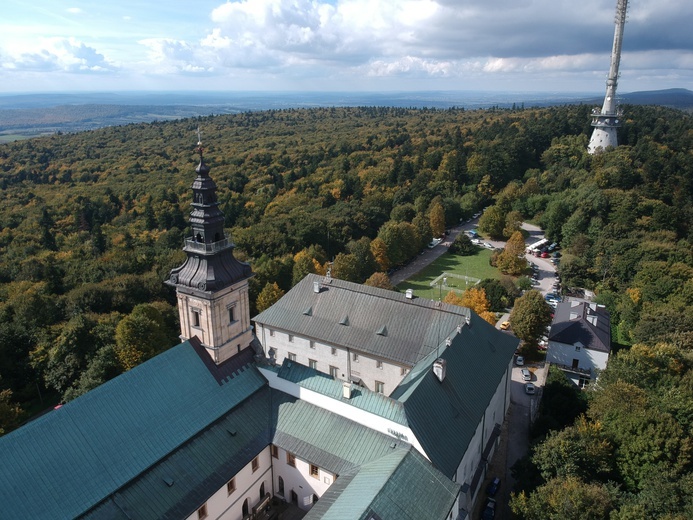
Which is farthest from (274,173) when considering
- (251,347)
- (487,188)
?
(251,347)

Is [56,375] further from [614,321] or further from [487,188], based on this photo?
[487,188]

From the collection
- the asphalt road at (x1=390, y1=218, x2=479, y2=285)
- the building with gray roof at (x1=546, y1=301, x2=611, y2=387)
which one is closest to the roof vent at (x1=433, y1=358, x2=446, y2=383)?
the building with gray roof at (x1=546, y1=301, x2=611, y2=387)

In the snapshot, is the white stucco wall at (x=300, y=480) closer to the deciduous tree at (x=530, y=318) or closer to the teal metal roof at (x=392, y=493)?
the teal metal roof at (x=392, y=493)

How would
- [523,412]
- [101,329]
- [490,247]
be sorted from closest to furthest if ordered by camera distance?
[523,412] → [101,329] → [490,247]

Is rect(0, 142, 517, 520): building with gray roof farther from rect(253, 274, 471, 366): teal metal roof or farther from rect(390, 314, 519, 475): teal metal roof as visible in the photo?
rect(253, 274, 471, 366): teal metal roof

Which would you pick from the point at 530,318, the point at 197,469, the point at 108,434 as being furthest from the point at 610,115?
the point at 108,434

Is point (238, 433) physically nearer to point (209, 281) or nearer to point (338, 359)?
point (209, 281)
